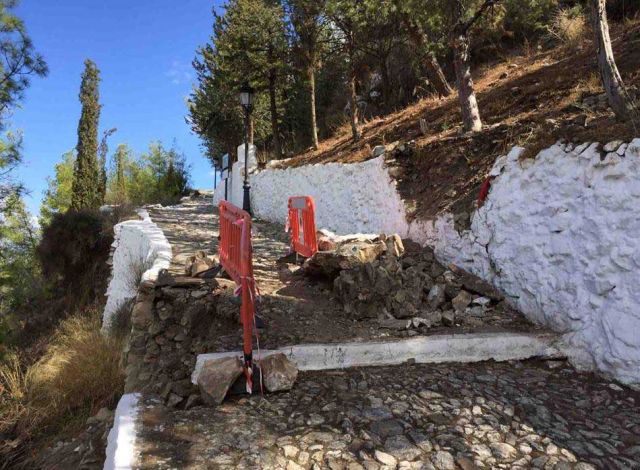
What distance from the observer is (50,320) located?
532 inches

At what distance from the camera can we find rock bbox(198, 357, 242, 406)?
131 inches

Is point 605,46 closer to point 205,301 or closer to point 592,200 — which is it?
point 592,200

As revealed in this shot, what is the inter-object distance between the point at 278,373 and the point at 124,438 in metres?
1.17

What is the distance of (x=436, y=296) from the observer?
500 cm

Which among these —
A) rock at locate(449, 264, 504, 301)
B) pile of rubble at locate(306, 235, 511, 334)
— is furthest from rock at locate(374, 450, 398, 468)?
rock at locate(449, 264, 504, 301)

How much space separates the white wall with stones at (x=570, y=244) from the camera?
137 inches

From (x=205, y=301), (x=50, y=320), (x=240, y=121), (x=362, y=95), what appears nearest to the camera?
(x=205, y=301)

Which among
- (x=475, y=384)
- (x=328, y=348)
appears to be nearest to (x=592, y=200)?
(x=475, y=384)

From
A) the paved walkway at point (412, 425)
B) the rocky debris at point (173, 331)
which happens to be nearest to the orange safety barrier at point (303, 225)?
the rocky debris at point (173, 331)

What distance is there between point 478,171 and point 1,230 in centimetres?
1771

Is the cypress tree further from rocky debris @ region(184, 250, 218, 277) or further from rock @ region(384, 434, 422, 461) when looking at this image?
rock @ region(384, 434, 422, 461)

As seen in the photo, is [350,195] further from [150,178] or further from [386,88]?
[150,178]

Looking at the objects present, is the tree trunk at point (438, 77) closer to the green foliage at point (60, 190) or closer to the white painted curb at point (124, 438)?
the white painted curb at point (124, 438)

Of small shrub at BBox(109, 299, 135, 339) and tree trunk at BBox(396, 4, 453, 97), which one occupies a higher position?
tree trunk at BBox(396, 4, 453, 97)
